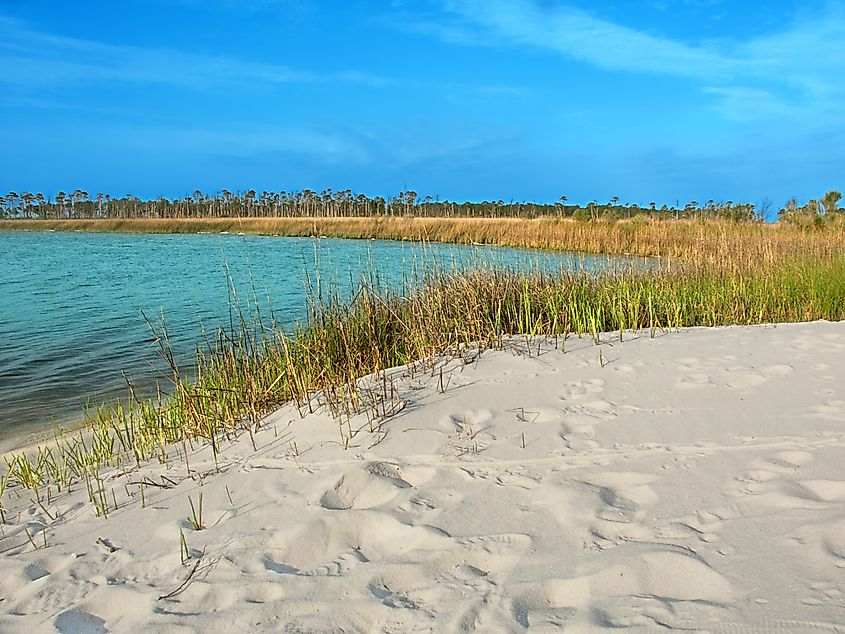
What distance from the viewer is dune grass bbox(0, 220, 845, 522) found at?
3959mm

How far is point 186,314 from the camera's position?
10750 mm

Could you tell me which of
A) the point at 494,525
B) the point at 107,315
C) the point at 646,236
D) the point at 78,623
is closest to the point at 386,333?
the point at 494,525

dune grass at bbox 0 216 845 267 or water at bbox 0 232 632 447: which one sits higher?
dune grass at bbox 0 216 845 267

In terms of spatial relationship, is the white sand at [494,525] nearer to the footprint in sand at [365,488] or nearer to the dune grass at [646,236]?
the footprint in sand at [365,488]

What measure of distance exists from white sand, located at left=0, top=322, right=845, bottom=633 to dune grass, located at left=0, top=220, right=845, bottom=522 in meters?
0.36

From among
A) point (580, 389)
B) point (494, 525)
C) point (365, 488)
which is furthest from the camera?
point (580, 389)

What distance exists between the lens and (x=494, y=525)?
2455 mm

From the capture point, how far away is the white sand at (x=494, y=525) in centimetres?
193

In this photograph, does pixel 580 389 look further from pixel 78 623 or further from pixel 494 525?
pixel 78 623

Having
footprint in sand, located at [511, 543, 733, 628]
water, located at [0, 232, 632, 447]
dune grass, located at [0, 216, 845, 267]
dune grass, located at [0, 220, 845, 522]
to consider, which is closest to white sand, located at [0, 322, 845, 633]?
footprint in sand, located at [511, 543, 733, 628]

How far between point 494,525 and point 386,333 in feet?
12.1

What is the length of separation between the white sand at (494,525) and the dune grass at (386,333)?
36 cm

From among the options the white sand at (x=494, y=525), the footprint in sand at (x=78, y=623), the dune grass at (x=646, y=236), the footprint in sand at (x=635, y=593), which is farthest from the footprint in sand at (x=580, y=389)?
the footprint in sand at (x=78, y=623)

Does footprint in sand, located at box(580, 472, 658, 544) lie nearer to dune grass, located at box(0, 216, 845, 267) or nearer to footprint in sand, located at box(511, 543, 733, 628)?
footprint in sand, located at box(511, 543, 733, 628)
